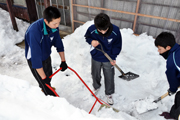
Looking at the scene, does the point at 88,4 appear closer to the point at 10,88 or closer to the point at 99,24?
the point at 99,24

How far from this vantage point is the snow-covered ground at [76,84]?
112 cm

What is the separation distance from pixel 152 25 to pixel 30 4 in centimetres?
602

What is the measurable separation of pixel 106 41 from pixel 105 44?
3.0 inches

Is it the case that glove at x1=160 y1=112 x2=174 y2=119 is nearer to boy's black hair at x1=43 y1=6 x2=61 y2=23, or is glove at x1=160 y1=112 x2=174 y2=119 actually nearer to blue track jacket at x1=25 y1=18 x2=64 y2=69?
blue track jacket at x1=25 y1=18 x2=64 y2=69

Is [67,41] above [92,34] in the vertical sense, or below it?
below

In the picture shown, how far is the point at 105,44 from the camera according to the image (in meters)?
2.55

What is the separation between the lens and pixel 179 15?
405cm

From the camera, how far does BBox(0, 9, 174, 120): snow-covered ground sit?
1.12m

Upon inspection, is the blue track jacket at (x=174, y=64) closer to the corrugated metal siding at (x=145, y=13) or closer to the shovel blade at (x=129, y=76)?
the shovel blade at (x=129, y=76)

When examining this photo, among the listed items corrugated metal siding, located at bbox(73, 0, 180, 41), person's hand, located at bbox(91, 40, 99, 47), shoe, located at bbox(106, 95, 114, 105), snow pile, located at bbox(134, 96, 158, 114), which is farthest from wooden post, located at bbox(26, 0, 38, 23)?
snow pile, located at bbox(134, 96, 158, 114)

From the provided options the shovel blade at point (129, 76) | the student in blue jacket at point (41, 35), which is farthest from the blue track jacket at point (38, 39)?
the shovel blade at point (129, 76)

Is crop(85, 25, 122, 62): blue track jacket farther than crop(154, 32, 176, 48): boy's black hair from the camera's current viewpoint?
Yes

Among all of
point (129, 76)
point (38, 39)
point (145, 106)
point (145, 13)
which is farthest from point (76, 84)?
point (145, 13)

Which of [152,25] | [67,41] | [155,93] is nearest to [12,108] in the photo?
[155,93]
